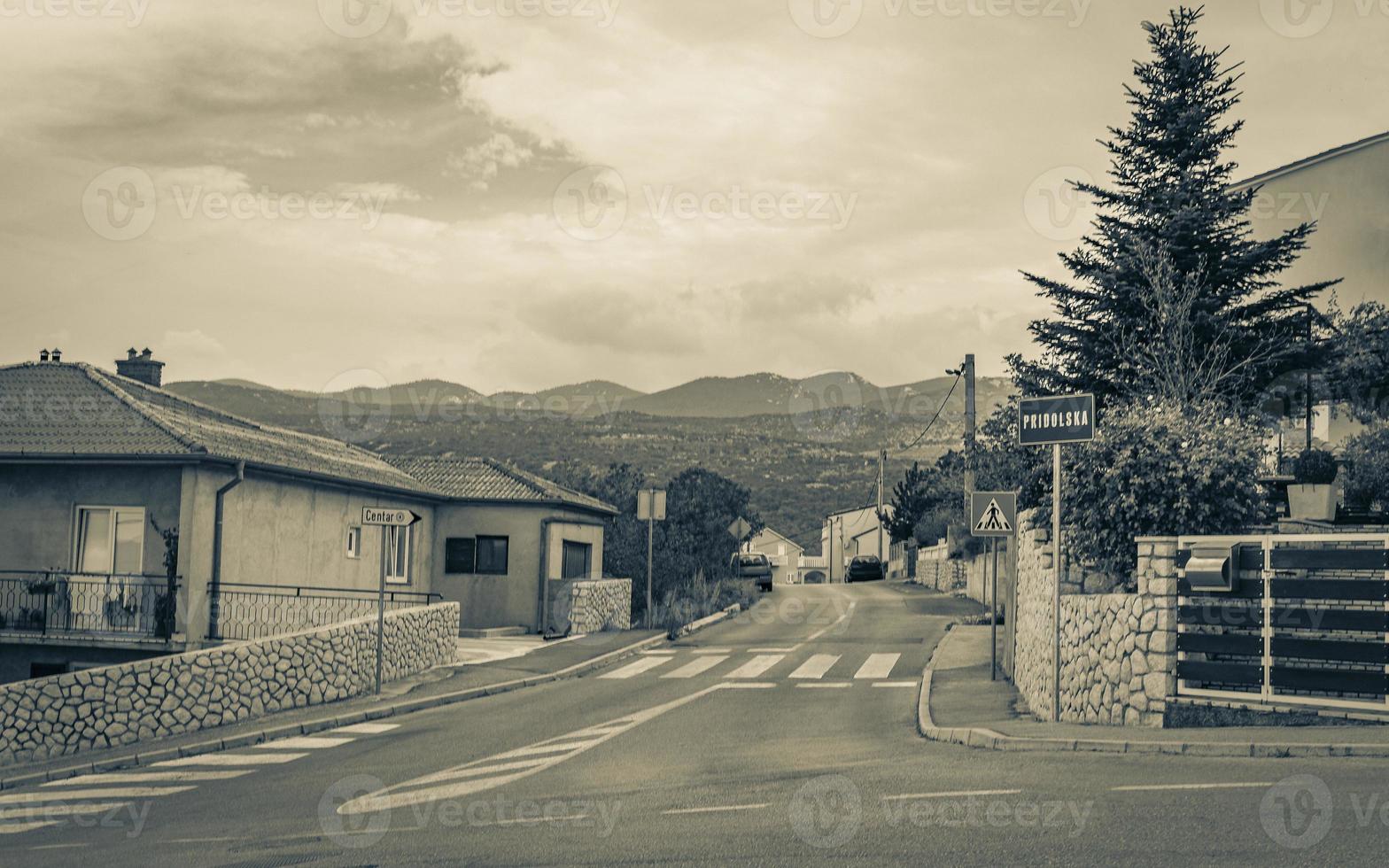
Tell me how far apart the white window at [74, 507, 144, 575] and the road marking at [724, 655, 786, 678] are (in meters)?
10.6

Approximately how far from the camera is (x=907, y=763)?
1218 cm

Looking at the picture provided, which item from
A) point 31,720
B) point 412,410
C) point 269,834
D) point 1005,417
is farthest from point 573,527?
point 412,410

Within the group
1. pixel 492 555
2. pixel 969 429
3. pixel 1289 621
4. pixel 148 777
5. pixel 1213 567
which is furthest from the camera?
pixel 969 429

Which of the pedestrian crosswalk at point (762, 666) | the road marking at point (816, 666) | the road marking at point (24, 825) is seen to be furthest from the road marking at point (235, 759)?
the road marking at point (816, 666)

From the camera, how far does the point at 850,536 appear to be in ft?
354

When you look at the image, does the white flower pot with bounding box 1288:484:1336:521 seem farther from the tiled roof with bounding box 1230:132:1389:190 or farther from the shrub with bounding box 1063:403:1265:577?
the tiled roof with bounding box 1230:132:1389:190

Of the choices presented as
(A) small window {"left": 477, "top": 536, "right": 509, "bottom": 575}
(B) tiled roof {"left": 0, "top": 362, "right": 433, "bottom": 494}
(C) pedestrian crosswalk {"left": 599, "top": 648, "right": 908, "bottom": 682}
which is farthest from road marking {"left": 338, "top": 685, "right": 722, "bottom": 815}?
(A) small window {"left": 477, "top": 536, "right": 509, "bottom": 575}

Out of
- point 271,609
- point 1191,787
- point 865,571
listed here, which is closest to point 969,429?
point 271,609

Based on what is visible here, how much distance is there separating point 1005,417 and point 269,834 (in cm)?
2624

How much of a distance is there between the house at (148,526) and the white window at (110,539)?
0.03 meters

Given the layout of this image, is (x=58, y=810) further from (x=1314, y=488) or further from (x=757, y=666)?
(x=1314, y=488)

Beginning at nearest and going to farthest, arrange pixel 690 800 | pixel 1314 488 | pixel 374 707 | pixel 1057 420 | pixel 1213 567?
pixel 690 800 → pixel 1213 567 → pixel 1057 420 → pixel 374 707 → pixel 1314 488

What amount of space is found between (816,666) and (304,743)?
1035 centimetres

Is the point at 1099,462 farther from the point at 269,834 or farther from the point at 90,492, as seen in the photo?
the point at 90,492
